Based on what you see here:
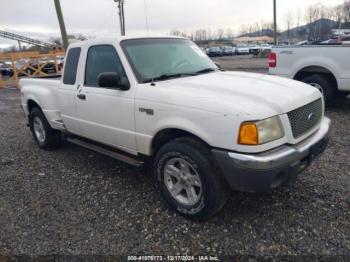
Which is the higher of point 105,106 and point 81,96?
point 81,96

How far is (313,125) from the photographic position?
3381 millimetres

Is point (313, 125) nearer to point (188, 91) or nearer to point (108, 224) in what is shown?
point (188, 91)

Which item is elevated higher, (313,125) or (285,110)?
(285,110)

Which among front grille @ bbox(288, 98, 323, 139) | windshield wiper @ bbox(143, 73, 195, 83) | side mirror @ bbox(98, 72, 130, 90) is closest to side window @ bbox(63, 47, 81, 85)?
side mirror @ bbox(98, 72, 130, 90)

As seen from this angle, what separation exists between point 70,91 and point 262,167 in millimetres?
2999

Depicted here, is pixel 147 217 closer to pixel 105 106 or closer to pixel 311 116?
pixel 105 106

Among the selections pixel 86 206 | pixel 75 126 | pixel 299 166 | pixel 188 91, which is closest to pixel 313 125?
pixel 299 166

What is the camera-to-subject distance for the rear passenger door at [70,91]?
4.53 m

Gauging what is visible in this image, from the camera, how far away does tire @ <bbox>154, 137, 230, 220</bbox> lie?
2.99 meters

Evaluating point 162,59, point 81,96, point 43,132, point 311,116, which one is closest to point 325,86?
point 311,116

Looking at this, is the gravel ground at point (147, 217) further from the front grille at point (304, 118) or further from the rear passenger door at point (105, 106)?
the front grille at point (304, 118)

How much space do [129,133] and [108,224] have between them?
1.03 metres

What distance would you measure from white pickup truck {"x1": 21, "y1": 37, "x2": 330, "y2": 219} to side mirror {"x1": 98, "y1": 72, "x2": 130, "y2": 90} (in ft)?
0.04

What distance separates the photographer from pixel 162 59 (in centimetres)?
394
